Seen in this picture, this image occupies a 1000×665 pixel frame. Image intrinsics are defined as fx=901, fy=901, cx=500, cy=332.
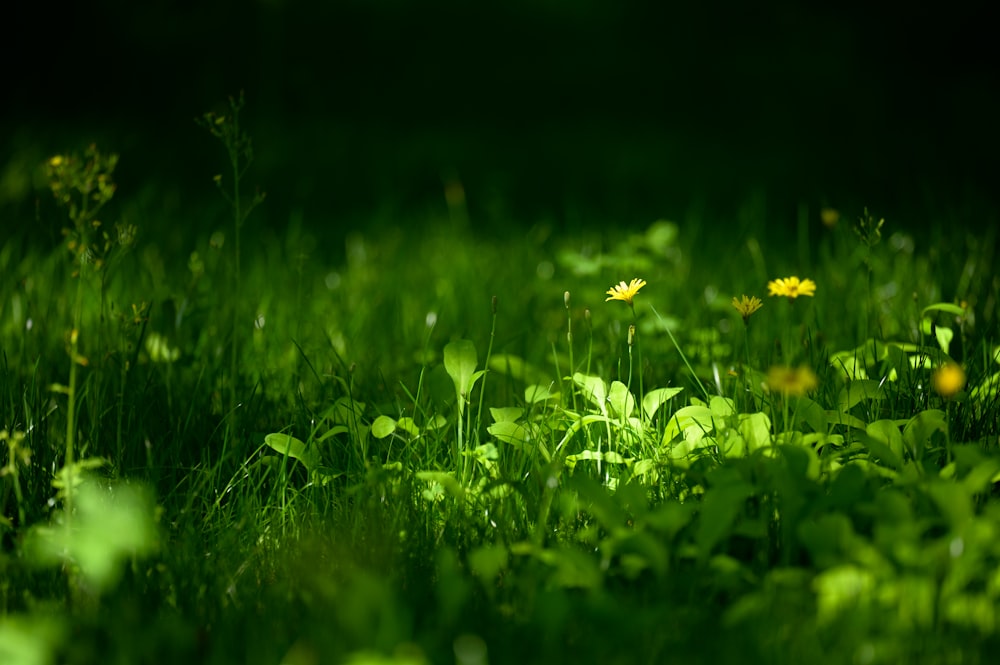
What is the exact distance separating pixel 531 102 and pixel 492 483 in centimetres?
594

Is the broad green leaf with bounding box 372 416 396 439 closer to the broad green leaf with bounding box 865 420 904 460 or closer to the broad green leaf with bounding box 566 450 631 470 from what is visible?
the broad green leaf with bounding box 566 450 631 470

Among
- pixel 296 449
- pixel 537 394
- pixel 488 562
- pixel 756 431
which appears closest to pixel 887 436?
pixel 756 431

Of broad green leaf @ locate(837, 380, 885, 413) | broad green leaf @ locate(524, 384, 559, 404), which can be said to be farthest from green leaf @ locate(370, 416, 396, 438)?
broad green leaf @ locate(837, 380, 885, 413)

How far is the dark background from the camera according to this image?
4949 mm

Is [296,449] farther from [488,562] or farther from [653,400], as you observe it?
[653,400]

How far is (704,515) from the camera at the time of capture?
4.94 feet

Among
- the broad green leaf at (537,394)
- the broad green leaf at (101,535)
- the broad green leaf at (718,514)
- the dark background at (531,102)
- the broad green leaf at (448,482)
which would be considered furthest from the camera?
the dark background at (531,102)

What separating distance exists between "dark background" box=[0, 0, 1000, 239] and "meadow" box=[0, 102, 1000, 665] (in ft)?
5.75

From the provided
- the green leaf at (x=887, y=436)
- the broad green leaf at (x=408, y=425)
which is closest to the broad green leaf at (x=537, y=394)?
the broad green leaf at (x=408, y=425)

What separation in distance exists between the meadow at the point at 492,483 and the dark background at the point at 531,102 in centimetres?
175

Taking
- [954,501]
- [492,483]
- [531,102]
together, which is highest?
[531,102]

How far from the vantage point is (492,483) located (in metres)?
1.76

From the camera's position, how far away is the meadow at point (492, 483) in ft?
4.44

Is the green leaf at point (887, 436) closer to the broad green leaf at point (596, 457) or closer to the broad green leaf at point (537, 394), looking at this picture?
the broad green leaf at point (596, 457)
